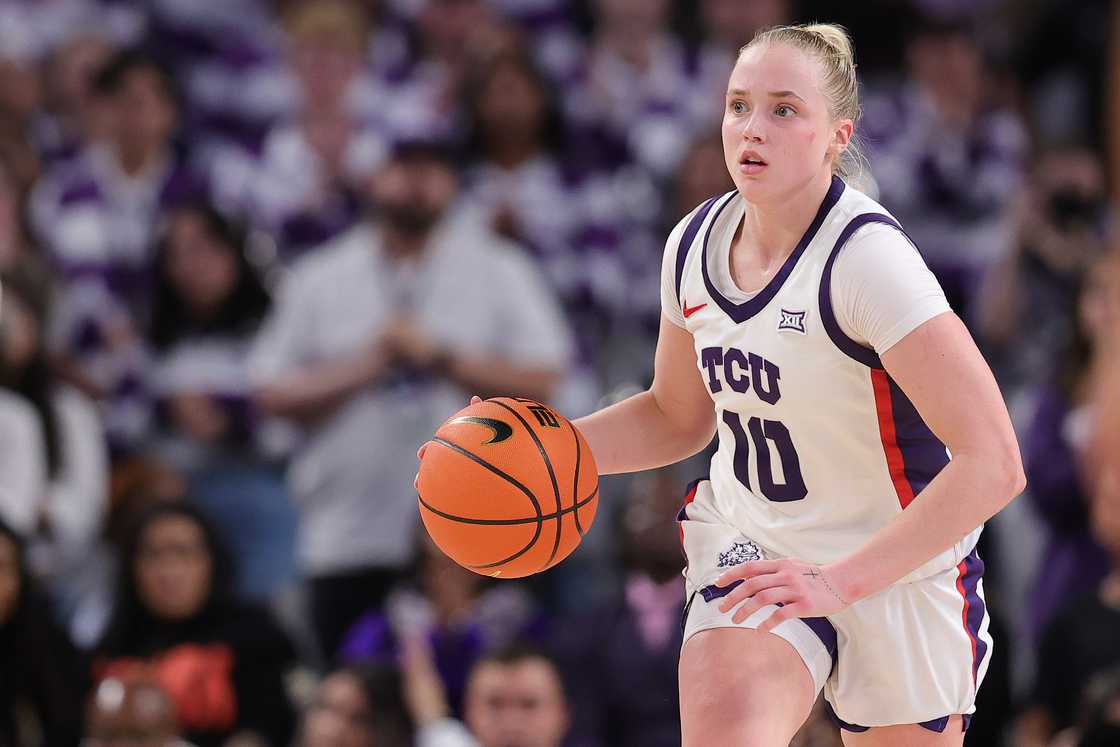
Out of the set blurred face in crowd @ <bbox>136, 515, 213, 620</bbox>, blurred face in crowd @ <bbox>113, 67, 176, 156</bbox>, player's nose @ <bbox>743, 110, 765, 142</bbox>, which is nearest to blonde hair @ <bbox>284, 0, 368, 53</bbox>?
blurred face in crowd @ <bbox>113, 67, 176, 156</bbox>

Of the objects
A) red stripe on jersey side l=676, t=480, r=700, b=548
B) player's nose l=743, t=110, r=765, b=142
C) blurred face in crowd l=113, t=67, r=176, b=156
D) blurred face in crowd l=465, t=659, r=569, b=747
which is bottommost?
blurred face in crowd l=465, t=659, r=569, b=747

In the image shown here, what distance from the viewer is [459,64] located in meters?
9.18

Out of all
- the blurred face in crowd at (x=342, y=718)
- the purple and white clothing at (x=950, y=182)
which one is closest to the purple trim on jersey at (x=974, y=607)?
the blurred face in crowd at (x=342, y=718)

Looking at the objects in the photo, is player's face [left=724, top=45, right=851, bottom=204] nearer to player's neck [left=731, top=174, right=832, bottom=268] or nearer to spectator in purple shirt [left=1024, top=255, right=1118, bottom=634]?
player's neck [left=731, top=174, right=832, bottom=268]

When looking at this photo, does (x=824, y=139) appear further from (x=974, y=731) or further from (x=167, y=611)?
(x=167, y=611)

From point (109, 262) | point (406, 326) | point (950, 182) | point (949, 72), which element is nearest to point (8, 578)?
point (406, 326)

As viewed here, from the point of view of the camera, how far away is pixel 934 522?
335 centimetres

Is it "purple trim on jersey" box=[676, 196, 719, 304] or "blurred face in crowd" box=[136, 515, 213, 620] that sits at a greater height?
"purple trim on jersey" box=[676, 196, 719, 304]

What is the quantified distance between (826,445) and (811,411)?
96 mm

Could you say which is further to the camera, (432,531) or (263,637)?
(263,637)

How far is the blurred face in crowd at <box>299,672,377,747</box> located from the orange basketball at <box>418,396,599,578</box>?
257 centimetres

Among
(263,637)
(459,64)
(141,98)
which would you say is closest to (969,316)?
(459,64)

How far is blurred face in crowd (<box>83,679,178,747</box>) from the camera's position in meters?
5.94

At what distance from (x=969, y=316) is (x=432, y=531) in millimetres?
4843
